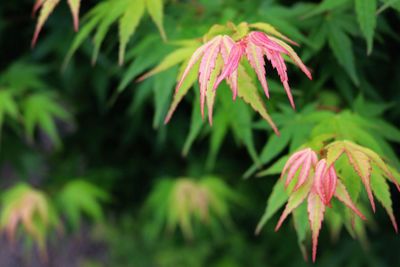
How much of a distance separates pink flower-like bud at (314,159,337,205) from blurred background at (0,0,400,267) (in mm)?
293

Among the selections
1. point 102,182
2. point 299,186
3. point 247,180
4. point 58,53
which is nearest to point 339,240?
point 247,180

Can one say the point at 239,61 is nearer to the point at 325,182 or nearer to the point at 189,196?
the point at 325,182

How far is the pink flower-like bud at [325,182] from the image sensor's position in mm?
793

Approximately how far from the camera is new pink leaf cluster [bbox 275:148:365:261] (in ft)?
2.63

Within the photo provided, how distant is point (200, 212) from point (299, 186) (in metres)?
1.04

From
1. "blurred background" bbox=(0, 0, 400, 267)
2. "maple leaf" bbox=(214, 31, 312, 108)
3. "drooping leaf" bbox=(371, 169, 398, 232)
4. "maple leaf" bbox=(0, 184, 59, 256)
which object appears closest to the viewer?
"maple leaf" bbox=(214, 31, 312, 108)

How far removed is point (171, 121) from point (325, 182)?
1.06 meters

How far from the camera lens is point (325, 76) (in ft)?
4.36

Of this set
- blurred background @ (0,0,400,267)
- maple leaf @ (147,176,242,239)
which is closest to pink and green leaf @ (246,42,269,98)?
blurred background @ (0,0,400,267)

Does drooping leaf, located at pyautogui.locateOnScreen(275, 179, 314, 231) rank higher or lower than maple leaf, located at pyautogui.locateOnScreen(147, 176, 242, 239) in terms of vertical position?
higher

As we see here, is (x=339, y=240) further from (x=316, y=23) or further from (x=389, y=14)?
(x=316, y=23)

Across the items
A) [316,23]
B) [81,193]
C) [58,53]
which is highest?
[316,23]

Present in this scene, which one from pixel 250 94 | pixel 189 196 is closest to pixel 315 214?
pixel 250 94

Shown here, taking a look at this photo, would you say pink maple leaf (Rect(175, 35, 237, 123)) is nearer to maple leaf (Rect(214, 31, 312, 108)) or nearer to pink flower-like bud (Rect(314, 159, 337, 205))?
maple leaf (Rect(214, 31, 312, 108))
